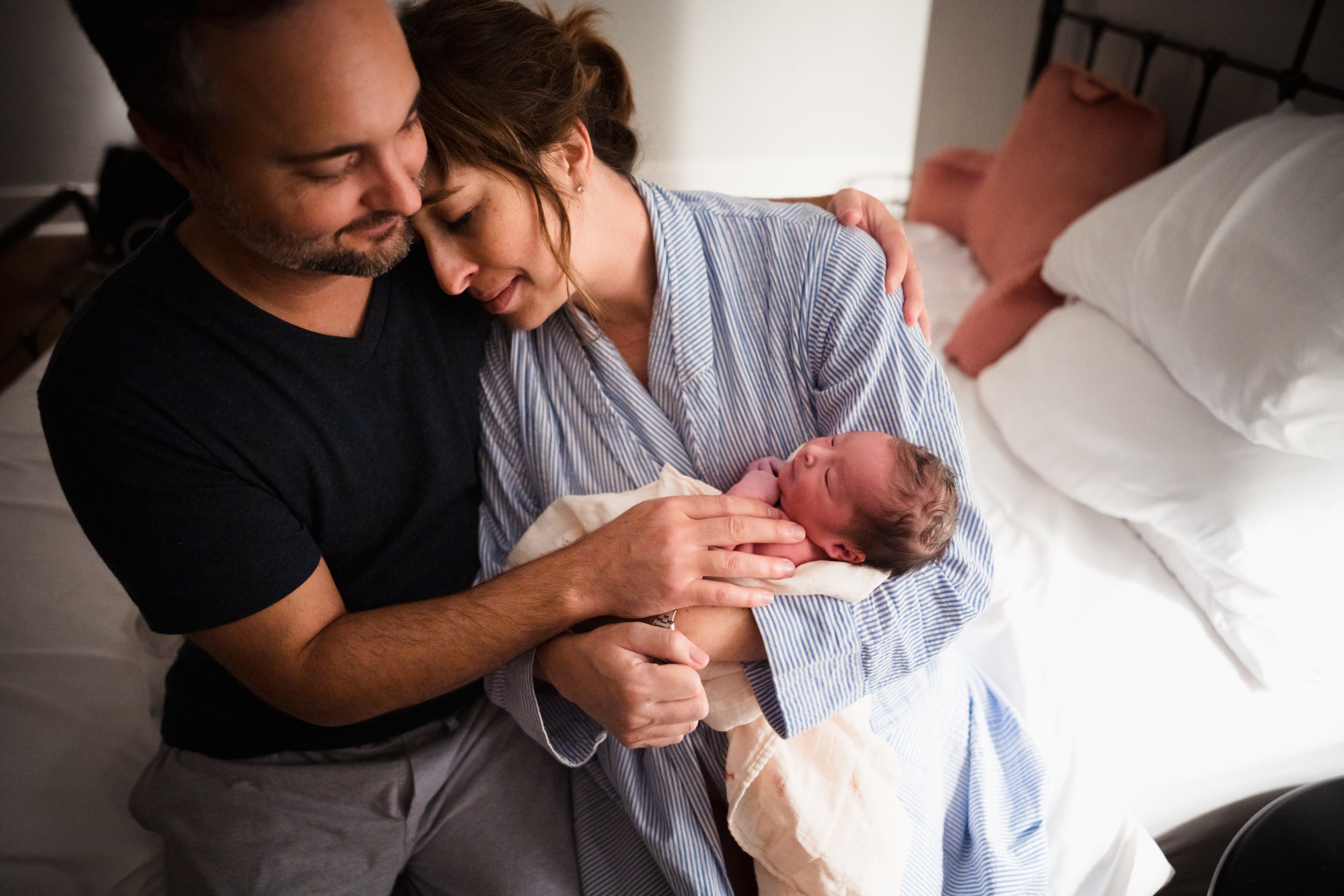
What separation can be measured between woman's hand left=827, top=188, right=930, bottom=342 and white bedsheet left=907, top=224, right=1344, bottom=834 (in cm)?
53

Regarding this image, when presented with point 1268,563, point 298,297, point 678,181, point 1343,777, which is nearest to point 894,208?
point 678,181

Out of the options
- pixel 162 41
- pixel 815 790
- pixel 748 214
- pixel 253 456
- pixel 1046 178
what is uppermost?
pixel 162 41

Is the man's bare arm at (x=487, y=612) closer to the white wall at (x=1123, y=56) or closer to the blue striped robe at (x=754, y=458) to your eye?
the blue striped robe at (x=754, y=458)

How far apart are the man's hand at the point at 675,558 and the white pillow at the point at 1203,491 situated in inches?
30.0

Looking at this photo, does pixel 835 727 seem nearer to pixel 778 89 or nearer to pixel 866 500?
pixel 866 500

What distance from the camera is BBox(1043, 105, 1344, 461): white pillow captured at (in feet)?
4.08

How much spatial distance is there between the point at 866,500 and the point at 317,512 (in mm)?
698

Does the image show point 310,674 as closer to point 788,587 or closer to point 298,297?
point 298,297

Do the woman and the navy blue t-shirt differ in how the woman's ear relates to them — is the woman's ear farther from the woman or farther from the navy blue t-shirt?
the navy blue t-shirt

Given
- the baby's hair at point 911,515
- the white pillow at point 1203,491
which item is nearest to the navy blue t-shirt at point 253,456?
the baby's hair at point 911,515

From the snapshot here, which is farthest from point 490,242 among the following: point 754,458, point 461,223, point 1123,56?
point 1123,56

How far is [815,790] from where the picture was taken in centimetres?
106

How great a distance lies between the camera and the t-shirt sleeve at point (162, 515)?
925 millimetres

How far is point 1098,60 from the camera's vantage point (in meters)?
2.41
